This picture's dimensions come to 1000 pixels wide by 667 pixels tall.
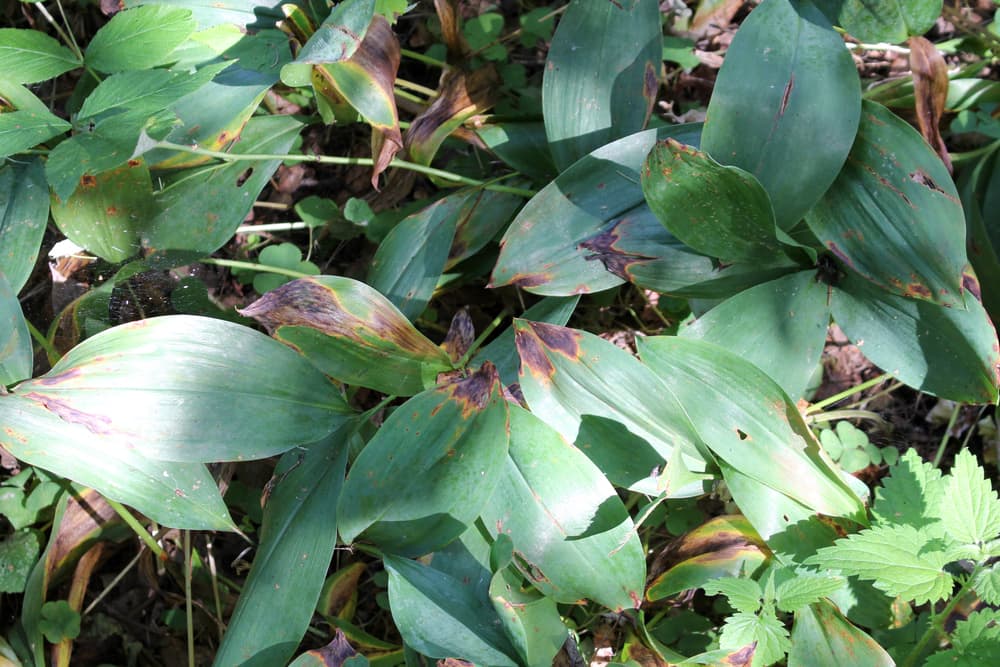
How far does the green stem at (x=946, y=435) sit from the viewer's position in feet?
4.47

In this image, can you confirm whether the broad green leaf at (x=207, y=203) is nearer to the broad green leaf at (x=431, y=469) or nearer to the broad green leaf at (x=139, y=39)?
the broad green leaf at (x=139, y=39)

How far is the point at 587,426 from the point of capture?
3.52ft

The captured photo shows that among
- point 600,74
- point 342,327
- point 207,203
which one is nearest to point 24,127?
point 207,203

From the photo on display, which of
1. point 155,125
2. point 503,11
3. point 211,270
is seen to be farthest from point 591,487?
point 503,11


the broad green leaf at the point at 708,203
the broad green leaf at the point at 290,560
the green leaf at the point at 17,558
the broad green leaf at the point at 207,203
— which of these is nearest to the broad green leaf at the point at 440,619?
the broad green leaf at the point at 290,560

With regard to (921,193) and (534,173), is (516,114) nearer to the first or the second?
(534,173)

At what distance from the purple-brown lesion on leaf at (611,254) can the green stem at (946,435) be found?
0.71m

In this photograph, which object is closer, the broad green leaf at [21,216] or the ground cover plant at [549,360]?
the ground cover plant at [549,360]

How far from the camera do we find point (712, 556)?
1.13 meters

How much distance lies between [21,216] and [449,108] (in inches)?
31.3

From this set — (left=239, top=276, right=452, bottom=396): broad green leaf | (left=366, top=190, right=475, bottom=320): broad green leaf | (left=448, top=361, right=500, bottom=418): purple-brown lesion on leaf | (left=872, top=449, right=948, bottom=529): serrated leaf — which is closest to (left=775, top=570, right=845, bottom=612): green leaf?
(left=872, top=449, right=948, bottom=529): serrated leaf

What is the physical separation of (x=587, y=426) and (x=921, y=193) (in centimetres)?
58

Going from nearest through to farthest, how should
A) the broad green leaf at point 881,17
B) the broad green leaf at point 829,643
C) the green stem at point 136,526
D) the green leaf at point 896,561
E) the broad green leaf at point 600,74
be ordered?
the green leaf at point 896,561
the broad green leaf at point 829,643
the broad green leaf at point 881,17
the broad green leaf at point 600,74
the green stem at point 136,526

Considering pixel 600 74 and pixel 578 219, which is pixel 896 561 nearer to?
pixel 578 219
